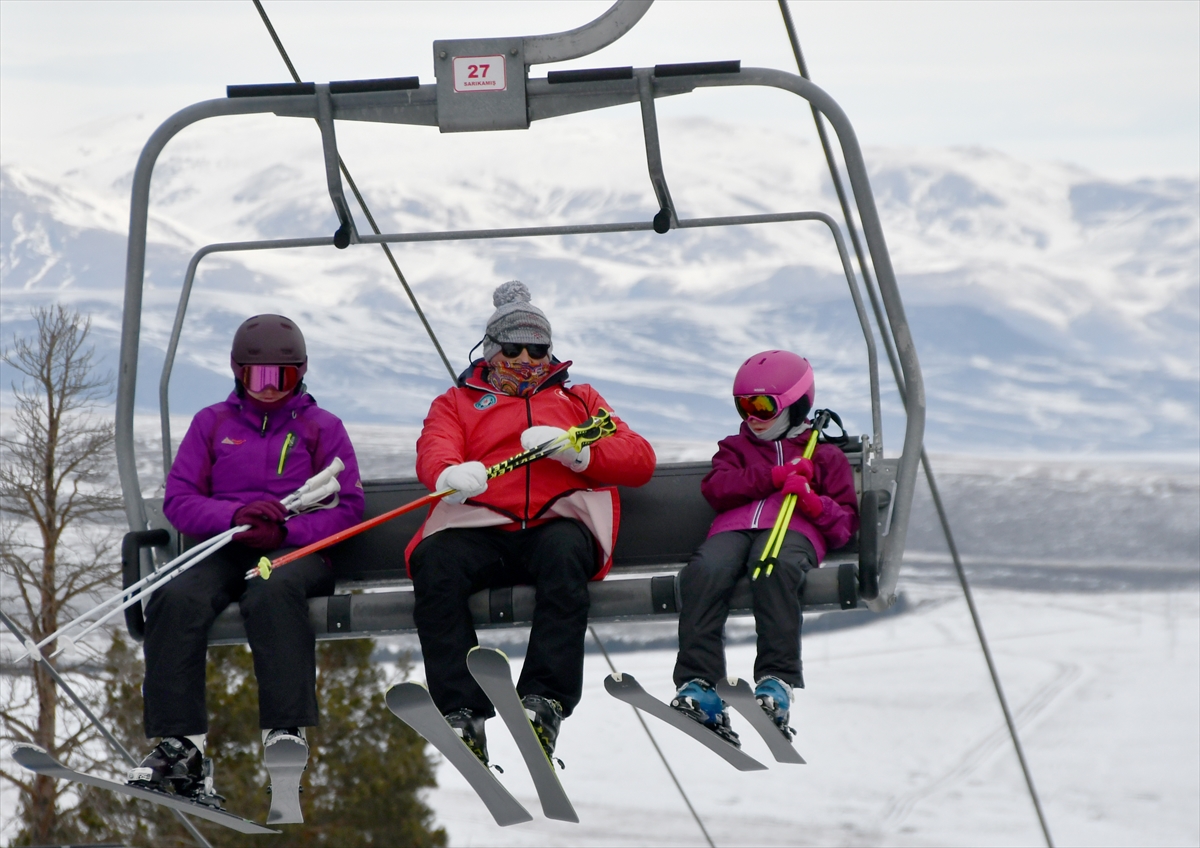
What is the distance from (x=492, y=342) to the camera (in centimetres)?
331

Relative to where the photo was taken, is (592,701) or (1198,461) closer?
(592,701)

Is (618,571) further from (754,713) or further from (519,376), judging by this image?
(754,713)

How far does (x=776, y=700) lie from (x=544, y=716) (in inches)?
18.1

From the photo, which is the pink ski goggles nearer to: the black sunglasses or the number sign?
the black sunglasses

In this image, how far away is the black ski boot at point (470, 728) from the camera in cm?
284

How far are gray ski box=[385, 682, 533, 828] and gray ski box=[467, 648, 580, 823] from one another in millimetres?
69

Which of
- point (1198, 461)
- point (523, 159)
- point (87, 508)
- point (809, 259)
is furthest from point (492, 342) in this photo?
point (809, 259)

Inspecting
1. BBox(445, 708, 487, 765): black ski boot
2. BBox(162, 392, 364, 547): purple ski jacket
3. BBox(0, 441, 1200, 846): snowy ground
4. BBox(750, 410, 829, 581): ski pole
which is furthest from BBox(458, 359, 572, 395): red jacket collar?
BBox(0, 441, 1200, 846): snowy ground

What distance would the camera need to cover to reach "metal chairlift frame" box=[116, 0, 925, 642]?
9.41 feet

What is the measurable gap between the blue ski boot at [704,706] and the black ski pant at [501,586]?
0.69 feet

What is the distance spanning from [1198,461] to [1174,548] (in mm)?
8182

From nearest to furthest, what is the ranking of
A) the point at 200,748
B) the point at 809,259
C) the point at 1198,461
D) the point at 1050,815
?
the point at 200,748, the point at 1050,815, the point at 1198,461, the point at 809,259

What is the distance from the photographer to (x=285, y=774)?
2.95 meters

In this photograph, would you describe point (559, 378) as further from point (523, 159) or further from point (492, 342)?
point (523, 159)
